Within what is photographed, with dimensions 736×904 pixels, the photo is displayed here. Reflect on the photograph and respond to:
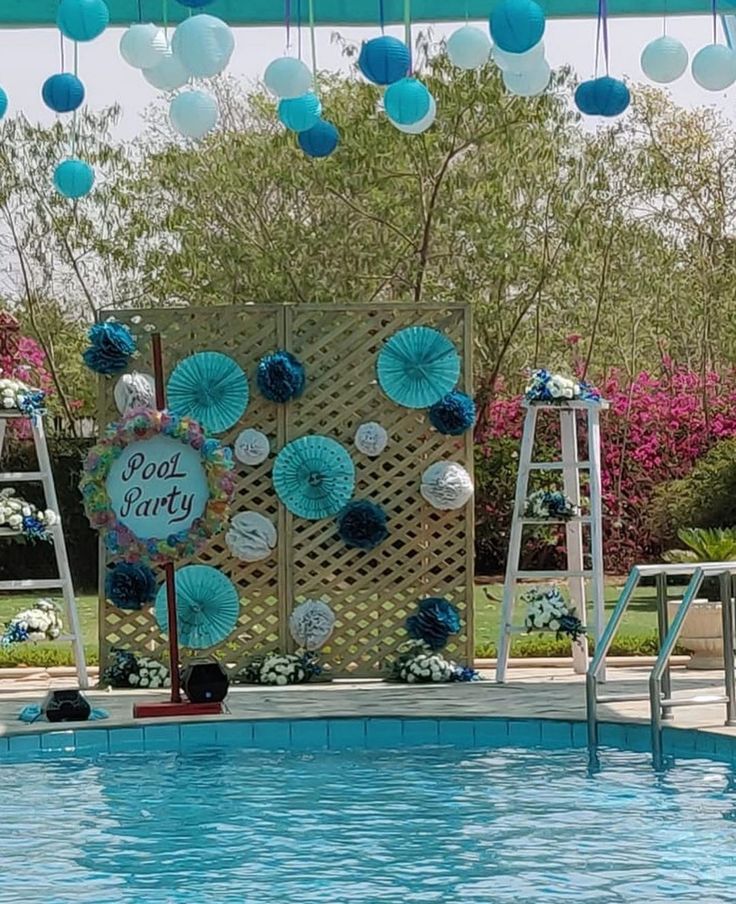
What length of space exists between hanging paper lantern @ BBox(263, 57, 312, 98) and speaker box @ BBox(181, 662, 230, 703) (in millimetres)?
2657

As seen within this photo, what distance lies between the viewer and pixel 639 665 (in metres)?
9.11

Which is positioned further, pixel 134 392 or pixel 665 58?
pixel 134 392

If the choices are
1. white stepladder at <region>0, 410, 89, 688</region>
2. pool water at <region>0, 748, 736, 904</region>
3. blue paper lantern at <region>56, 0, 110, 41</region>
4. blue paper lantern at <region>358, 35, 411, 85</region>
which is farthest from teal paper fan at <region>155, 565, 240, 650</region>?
blue paper lantern at <region>56, 0, 110, 41</region>

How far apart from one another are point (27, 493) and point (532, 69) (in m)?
8.65

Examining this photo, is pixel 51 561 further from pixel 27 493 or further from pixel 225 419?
pixel 225 419

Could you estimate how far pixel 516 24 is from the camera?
684cm

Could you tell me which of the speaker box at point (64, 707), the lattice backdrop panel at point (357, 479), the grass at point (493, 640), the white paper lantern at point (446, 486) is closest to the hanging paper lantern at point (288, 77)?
the lattice backdrop panel at point (357, 479)

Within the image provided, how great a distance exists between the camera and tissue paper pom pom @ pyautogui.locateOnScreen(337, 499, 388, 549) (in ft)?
28.4

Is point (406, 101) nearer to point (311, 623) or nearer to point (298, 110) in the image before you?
point (298, 110)

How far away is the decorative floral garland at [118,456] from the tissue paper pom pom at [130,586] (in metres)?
0.83

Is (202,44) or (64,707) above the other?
(202,44)

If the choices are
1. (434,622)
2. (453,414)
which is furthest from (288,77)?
(434,622)

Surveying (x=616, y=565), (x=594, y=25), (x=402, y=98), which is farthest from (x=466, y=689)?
(x=616, y=565)

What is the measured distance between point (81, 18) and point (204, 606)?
3095mm
